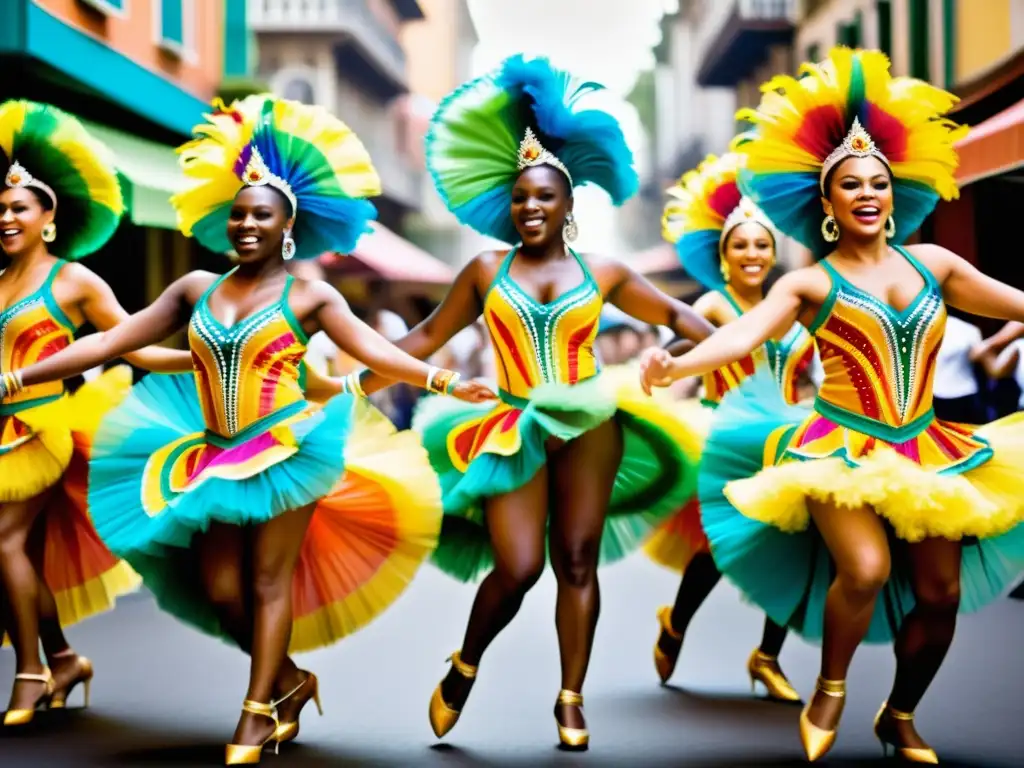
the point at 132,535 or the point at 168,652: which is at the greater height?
the point at 132,535

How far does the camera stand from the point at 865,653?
638 centimetres

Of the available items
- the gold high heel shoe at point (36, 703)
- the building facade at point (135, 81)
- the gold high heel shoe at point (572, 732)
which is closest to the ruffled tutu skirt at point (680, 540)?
the gold high heel shoe at point (572, 732)

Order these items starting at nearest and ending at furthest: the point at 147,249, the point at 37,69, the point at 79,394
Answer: the point at 79,394, the point at 37,69, the point at 147,249

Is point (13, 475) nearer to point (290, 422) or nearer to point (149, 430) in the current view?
point (149, 430)

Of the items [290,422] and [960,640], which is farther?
[960,640]

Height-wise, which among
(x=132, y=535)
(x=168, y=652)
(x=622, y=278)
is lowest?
(x=168, y=652)

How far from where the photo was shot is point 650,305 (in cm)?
499

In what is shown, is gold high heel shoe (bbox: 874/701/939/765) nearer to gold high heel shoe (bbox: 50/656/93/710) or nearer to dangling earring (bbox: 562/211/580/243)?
dangling earring (bbox: 562/211/580/243)

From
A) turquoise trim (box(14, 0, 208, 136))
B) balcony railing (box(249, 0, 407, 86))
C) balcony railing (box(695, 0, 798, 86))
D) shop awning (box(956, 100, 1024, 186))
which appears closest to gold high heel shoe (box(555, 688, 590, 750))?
shop awning (box(956, 100, 1024, 186))

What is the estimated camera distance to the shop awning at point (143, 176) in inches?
392

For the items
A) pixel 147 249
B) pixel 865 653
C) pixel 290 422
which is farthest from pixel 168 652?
pixel 147 249

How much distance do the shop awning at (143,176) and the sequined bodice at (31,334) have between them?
4.43m

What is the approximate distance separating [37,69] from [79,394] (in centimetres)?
499

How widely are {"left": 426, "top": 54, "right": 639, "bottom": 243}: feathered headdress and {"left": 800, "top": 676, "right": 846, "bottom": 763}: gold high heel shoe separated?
76.8 inches
